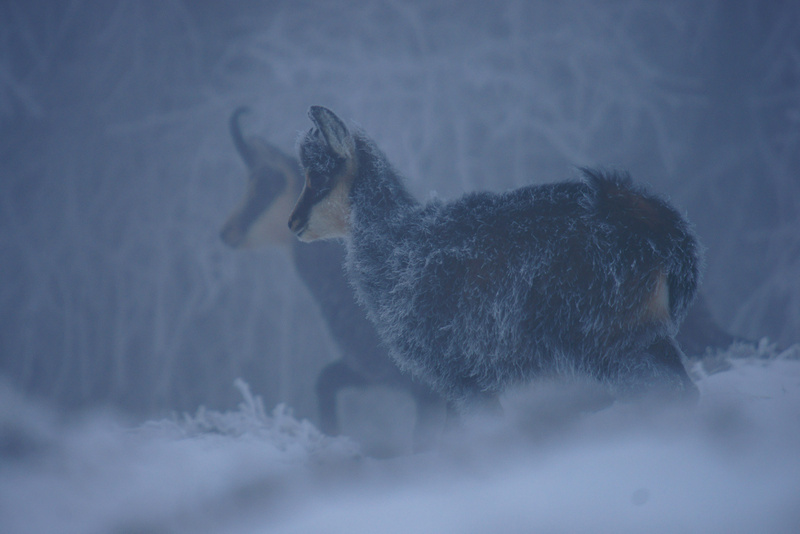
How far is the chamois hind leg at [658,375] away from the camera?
0.49 m

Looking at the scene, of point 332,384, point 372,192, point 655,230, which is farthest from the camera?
point 332,384

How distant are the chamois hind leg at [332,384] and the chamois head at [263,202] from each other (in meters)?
0.31

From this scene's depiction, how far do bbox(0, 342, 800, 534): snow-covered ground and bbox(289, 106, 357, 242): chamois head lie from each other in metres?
0.35

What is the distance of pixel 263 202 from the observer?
951 mm

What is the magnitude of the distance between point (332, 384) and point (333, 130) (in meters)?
0.58

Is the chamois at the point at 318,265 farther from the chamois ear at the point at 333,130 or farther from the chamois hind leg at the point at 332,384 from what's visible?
the chamois ear at the point at 333,130

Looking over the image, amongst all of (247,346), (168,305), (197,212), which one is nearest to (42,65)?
(197,212)

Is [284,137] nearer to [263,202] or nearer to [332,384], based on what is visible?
[263,202]

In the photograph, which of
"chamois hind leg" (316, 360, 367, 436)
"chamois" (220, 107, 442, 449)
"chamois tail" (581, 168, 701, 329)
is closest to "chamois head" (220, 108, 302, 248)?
"chamois" (220, 107, 442, 449)

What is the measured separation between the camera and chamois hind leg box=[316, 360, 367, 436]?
918mm

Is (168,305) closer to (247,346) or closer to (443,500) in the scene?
(247,346)

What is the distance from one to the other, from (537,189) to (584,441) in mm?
318

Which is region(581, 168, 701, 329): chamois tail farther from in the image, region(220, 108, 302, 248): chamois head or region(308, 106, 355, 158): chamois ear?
region(220, 108, 302, 248): chamois head

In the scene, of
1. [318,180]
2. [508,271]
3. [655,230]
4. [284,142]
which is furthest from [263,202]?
[655,230]
